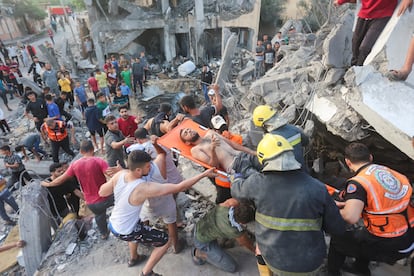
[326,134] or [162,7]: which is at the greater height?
[162,7]

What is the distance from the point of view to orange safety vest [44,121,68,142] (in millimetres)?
5922

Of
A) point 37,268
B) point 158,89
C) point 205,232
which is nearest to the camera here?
point 205,232

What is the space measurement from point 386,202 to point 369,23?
9.15ft

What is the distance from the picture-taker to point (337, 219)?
203 centimetres

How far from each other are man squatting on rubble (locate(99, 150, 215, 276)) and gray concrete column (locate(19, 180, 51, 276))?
5.31ft

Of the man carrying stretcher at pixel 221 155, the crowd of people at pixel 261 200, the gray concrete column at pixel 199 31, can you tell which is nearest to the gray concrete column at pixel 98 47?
the gray concrete column at pixel 199 31

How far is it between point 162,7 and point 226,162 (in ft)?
48.9

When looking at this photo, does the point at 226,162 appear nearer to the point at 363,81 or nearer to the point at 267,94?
A: the point at 363,81

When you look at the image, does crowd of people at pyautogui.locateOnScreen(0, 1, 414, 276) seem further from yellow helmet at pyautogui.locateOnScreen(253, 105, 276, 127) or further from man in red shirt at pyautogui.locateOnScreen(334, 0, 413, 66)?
man in red shirt at pyautogui.locateOnScreen(334, 0, 413, 66)

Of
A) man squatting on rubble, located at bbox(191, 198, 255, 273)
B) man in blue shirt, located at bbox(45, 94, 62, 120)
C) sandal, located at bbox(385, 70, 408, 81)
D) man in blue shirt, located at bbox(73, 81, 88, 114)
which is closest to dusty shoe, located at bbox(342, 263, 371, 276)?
man squatting on rubble, located at bbox(191, 198, 255, 273)

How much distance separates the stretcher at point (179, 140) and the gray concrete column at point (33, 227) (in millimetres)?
2049

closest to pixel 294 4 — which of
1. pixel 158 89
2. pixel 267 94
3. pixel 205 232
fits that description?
pixel 158 89

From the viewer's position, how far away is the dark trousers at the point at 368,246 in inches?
89.4

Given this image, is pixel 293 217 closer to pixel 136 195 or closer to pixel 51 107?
pixel 136 195
